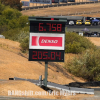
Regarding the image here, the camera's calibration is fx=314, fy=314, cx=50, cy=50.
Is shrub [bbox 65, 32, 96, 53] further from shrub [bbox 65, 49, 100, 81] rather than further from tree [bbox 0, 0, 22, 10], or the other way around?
tree [bbox 0, 0, 22, 10]

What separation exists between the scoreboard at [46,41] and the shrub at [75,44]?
61.2 feet

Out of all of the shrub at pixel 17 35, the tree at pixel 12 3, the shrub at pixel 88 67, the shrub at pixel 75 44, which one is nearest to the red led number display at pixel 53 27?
the shrub at pixel 88 67

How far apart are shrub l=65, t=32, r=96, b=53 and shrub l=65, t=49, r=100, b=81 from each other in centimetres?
823

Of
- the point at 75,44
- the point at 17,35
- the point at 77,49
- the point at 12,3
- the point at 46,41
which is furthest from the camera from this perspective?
the point at 12,3

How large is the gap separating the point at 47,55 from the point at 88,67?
1034 cm

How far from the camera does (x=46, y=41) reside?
1511cm

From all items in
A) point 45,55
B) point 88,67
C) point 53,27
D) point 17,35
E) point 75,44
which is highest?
point 53,27

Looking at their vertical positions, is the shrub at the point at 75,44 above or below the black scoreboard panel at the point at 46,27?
below

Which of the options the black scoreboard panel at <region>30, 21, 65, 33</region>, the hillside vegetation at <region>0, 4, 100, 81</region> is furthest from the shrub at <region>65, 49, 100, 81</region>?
the black scoreboard panel at <region>30, 21, 65, 33</region>

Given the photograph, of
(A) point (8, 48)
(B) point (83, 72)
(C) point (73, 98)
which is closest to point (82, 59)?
(B) point (83, 72)

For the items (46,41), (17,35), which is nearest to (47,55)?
(46,41)

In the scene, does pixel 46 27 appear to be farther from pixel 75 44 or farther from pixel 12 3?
pixel 12 3

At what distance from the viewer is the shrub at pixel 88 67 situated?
24445 millimetres

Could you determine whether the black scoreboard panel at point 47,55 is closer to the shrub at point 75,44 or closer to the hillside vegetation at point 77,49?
the hillside vegetation at point 77,49
